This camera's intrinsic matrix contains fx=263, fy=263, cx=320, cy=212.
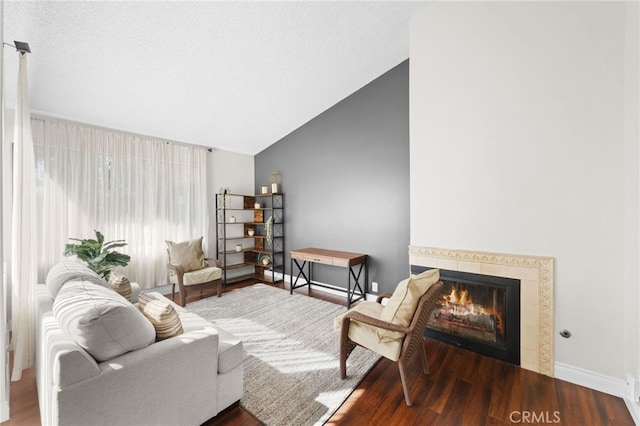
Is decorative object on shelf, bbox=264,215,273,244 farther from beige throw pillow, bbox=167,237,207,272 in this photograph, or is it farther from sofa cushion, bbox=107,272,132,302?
sofa cushion, bbox=107,272,132,302

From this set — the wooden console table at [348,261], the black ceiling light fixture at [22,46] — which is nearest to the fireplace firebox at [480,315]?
the wooden console table at [348,261]

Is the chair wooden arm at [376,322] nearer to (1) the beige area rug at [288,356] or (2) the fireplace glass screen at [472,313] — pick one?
(1) the beige area rug at [288,356]

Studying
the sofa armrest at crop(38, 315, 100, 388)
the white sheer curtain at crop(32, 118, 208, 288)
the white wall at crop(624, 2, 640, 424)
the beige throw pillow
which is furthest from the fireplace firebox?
the white sheer curtain at crop(32, 118, 208, 288)

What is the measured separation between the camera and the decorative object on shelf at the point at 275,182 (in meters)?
4.82

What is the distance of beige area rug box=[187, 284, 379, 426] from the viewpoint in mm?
1792

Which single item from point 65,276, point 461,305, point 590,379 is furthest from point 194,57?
point 590,379

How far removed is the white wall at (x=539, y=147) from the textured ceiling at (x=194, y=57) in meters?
0.97

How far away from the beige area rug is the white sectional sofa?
0.32 metres

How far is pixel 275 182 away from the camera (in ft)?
16.0

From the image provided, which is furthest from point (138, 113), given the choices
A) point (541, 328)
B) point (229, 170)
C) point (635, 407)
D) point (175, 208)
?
point (635, 407)

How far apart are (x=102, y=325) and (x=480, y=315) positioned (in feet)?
9.52

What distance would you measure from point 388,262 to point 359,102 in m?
2.34

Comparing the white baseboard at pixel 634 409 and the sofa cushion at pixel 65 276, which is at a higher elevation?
the sofa cushion at pixel 65 276

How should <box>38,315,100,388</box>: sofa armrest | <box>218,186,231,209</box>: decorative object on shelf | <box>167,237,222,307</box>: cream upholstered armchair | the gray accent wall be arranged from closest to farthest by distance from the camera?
<box>38,315,100,388</box>: sofa armrest
the gray accent wall
<box>167,237,222,307</box>: cream upholstered armchair
<box>218,186,231,209</box>: decorative object on shelf
